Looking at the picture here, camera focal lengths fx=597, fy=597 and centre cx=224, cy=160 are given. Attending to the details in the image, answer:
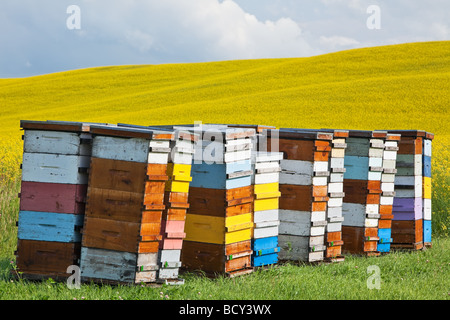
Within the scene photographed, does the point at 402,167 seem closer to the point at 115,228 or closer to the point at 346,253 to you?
the point at 346,253

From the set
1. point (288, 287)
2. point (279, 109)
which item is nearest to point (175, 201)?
point (288, 287)

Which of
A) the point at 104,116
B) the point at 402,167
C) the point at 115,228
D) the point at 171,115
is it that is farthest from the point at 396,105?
the point at 115,228

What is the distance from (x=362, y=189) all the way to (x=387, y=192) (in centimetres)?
76

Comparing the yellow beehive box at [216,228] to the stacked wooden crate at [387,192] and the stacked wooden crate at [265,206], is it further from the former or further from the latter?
the stacked wooden crate at [387,192]


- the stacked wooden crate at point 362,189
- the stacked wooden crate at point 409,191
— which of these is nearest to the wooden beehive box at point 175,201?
the stacked wooden crate at point 362,189

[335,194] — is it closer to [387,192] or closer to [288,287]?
[387,192]

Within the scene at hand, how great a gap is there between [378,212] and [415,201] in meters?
1.17

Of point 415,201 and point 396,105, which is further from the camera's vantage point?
point 396,105

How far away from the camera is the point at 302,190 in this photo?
890cm

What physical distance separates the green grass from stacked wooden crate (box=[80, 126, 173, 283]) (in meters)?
0.24

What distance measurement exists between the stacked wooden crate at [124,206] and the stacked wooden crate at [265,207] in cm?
175

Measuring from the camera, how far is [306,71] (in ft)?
153

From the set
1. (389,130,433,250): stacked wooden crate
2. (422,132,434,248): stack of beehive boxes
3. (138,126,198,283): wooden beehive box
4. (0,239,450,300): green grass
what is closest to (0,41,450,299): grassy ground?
(0,239,450,300): green grass

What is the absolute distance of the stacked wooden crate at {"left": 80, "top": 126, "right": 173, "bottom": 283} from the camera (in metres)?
6.83
